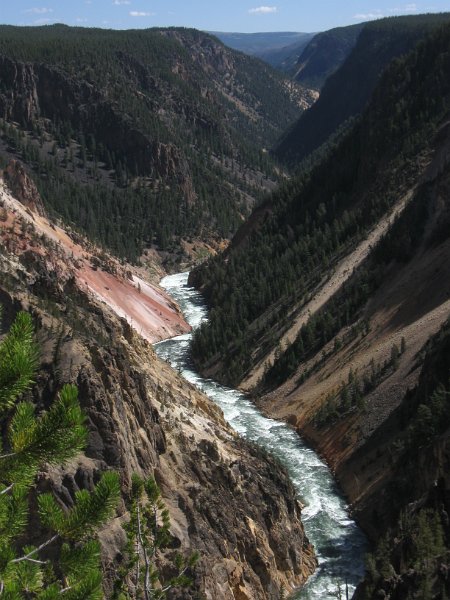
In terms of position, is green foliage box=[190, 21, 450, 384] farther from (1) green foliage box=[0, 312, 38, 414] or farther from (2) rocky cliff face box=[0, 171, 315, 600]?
(1) green foliage box=[0, 312, 38, 414]

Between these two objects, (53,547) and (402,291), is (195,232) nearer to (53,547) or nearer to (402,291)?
(402,291)

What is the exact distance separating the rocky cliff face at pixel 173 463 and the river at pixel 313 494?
919 millimetres

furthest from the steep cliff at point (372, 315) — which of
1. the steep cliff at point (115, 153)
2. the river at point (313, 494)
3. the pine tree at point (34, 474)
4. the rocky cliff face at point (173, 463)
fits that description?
the steep cliff at point (115, 153)

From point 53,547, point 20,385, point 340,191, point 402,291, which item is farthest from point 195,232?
point 20,385

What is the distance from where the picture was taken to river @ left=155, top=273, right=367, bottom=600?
31.2 metres

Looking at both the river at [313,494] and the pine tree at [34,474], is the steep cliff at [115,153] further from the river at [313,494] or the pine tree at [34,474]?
the pine tree at [34,474]

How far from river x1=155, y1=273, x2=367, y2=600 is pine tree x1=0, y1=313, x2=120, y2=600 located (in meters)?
21.6

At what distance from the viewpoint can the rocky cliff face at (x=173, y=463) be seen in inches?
979

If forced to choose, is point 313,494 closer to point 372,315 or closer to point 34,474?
point 372,315

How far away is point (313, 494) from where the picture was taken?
3941cm

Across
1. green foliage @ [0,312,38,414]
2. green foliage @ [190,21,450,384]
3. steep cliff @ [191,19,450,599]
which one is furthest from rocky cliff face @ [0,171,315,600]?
green foliage @ [190,21,450,384]

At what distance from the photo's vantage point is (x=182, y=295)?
307 feet

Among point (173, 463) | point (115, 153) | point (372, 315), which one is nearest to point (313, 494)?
point (173, 463)

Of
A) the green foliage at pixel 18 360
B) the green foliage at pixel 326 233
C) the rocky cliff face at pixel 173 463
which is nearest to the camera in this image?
the green foliage at pixel 18 360
